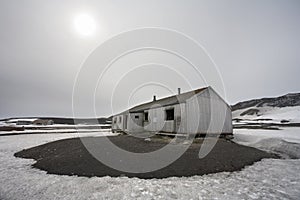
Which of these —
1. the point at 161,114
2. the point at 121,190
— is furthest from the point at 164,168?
the point at 161,114

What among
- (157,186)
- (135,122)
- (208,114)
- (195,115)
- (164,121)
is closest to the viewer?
(157,186)

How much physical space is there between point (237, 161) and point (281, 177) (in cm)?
235

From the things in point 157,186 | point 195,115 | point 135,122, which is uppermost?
point 195,115

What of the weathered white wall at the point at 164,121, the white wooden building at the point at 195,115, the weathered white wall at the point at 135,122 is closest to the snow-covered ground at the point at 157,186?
the white wooden building at the point at 195,115

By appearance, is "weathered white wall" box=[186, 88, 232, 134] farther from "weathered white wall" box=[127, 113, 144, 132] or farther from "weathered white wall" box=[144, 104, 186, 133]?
"weathered white wall" box=[127, 113, 144, 132]

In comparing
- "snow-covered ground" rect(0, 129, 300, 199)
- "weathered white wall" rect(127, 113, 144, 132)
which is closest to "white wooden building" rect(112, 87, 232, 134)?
"weathered white wall" rect(127, 113, 144, 132)

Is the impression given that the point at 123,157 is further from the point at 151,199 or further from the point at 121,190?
the point at 151,199

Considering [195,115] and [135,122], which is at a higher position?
[195,115]

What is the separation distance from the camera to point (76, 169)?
7160mm

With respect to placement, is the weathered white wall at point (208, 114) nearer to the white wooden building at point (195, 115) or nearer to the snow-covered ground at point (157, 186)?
the white wooden building at point (195, 115)

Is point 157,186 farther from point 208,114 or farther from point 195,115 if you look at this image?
point 208,114

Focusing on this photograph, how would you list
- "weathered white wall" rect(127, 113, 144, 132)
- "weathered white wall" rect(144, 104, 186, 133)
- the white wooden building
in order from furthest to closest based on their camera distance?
1. "weathered white wall" rect(127, 113, 144, 132)
2. "weathered white wall" rect(144, 104, 186, 133)
3. the white wooden building

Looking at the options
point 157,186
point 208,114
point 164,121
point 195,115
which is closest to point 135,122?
point 164,121

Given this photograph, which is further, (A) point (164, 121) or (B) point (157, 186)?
(A) point (164, 121)
